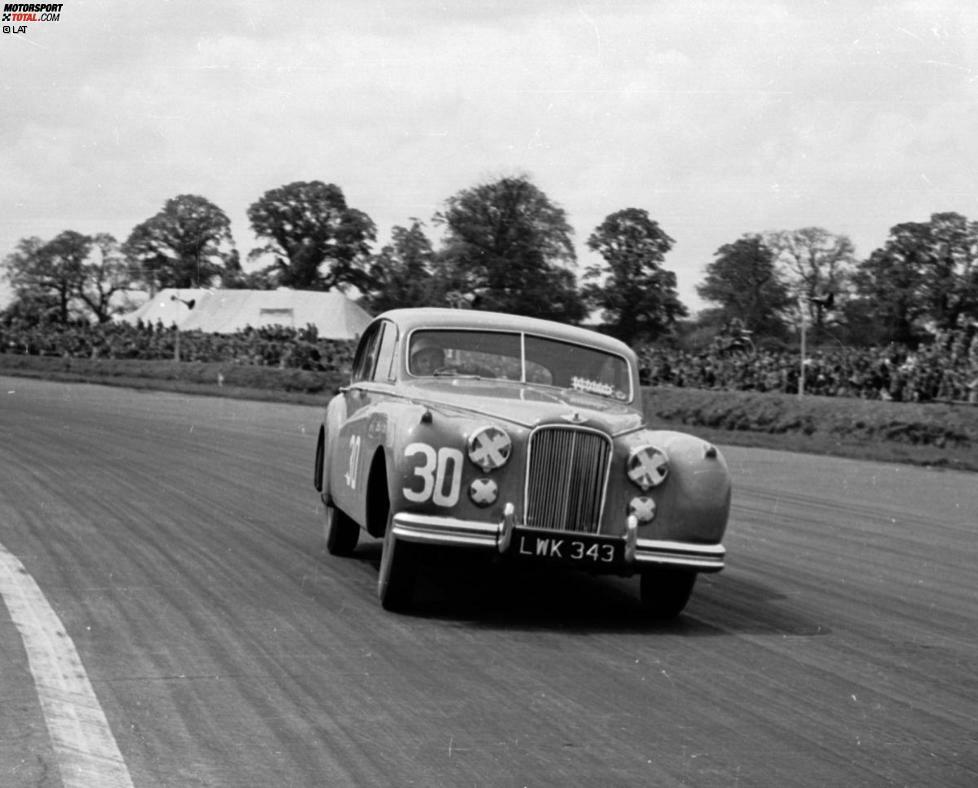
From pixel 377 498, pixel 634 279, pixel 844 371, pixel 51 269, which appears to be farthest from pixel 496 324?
pixel 51 269

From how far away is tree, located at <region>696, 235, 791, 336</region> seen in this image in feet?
294

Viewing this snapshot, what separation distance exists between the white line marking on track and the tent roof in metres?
85.1

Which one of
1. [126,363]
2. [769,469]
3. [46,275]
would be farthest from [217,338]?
[46,275]

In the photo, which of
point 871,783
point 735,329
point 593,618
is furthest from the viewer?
point 735,329

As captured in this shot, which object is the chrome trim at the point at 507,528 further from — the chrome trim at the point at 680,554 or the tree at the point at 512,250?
the tree at the point at 512,250

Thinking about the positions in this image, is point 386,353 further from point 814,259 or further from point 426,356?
point 814,259

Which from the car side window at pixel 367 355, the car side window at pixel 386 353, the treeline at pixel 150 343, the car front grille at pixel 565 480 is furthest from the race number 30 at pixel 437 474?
the treeline at pixel 150 343

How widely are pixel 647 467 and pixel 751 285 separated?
3366 inches

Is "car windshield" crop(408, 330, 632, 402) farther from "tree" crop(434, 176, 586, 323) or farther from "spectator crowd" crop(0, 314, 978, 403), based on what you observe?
"tree" crop(434, 176, 586, 323)

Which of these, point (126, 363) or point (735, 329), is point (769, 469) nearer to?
point (735, 329)

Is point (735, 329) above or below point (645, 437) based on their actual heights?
above

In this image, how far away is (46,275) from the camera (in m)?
123

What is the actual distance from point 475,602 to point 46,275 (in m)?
122

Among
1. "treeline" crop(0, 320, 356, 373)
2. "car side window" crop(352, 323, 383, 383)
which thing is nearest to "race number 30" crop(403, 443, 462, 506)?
"car side window" crop(352, 323, 383, 383)
